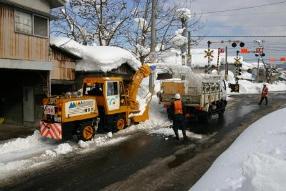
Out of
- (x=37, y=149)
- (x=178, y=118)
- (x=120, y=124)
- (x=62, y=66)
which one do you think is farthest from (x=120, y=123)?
(x=62, y=66)

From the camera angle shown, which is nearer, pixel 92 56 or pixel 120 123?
pixel 120 123

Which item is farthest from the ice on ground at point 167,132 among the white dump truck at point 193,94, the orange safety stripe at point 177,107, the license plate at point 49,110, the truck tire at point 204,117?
the license plate at point 49,110

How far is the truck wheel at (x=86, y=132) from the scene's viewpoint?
1384 centimetres

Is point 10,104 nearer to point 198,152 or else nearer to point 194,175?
point 198,152

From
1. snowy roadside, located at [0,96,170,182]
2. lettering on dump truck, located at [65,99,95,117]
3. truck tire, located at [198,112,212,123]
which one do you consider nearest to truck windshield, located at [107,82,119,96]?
lettering on dump truck, located at [65,99,95,117]

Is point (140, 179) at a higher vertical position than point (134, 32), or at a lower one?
lower

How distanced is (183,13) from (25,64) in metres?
16.8

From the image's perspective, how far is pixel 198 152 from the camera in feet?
40.5

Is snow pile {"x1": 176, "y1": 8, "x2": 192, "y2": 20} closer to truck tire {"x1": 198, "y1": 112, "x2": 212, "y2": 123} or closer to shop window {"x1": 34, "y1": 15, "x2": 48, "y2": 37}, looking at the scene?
truck tire {"x1": 198, "y1": 112, "x2": 212, "y2": 123}

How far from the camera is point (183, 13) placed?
29.7m

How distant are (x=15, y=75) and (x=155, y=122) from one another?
8.17 m

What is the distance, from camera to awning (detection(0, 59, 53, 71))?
1532 centimetres

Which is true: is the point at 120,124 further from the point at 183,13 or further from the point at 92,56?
the point at 183,13

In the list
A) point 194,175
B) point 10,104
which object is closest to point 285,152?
point 194,175
